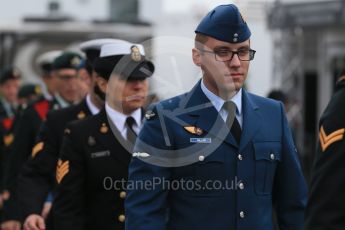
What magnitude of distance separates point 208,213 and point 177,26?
1548cm

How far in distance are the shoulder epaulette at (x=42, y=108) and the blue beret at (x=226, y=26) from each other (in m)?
3.44

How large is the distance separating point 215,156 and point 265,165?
0.82ft

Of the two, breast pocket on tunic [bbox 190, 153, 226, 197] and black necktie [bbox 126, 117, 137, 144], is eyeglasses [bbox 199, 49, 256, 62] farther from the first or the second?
black necktie [bbox 126, 117, 137, 144]

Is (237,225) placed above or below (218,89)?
below

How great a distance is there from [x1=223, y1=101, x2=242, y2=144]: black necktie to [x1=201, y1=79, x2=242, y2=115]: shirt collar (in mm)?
19

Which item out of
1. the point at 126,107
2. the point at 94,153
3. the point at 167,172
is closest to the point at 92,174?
the point at 94,153

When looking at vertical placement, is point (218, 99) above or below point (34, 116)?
above

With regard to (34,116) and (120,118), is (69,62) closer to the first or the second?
(34,116)

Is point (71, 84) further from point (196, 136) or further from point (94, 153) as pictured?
point (196, 136)

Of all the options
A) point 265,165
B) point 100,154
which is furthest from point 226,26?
point 100,154

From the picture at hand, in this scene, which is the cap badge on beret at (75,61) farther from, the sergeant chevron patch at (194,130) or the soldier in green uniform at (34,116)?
the sergeant chevron patch at (194,130)

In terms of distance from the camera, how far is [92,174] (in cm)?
489

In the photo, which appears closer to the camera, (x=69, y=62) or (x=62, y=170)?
(x=62, y=170)

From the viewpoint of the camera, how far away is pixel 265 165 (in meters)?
3.95
